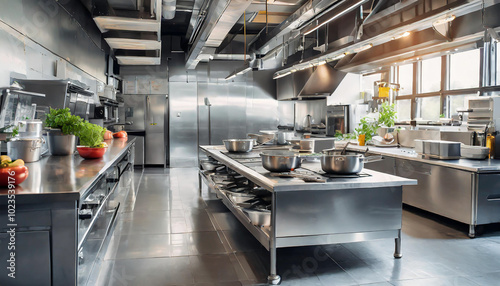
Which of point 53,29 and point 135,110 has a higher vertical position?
point 53,29

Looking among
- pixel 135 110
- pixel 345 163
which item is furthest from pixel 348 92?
pixel 345 163

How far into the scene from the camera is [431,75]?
8.06 metres

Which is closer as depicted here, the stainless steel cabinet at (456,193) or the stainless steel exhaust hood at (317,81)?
the stainless steel cabinet at (456,193)

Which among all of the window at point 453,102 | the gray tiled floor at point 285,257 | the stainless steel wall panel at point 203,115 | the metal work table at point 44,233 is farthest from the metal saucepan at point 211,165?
the stainless steel wall panel at point 203,115

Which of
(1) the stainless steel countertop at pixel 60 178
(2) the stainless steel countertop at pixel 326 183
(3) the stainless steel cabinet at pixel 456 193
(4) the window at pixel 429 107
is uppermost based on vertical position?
(4) the window at pixel 429 107

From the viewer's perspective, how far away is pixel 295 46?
914 centimetres

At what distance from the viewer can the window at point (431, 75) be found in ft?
25.8

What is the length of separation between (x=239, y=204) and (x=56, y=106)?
231 cm

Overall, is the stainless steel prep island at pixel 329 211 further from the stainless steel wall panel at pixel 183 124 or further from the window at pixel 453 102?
the stainless steel wall panel at pixel 183 124

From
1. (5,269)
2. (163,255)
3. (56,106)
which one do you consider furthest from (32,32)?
(5,269)

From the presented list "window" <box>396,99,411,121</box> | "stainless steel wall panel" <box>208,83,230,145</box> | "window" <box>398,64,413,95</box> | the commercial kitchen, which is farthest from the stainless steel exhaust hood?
"stainless steel wall panel" <box>208,83,230,145</box>

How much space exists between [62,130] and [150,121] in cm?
691

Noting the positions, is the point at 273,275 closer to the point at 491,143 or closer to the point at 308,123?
the point at 491,143

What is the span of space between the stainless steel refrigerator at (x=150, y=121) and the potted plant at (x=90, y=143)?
22.9 ft
